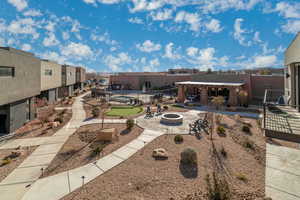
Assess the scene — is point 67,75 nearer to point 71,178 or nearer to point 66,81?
point 66,81

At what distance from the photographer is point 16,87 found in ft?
46.5

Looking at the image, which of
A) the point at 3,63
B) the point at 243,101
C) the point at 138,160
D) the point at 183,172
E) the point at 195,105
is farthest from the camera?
the point at 195,105

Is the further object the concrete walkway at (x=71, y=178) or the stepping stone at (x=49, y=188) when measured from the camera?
the concrete walkway at (x=71, y=178)

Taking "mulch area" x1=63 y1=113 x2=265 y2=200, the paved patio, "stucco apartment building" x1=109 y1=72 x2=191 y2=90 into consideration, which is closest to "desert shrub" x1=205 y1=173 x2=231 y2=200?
"mulch area" x1=63 y1=113 x2=265 y2=200

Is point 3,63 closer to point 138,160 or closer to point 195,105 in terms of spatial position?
point 138,160

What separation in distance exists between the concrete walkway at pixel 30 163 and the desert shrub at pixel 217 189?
7922mm

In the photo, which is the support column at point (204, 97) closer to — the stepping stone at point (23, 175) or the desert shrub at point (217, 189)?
the desert shrub at point (217, 189)

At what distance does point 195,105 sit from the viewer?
79.2 ft

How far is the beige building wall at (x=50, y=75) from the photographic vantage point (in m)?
24.2

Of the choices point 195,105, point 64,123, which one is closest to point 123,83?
point 195,105

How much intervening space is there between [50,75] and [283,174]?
107 ft

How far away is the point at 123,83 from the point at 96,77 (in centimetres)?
3770

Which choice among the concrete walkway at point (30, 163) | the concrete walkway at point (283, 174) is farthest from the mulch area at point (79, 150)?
the concrete walkway at point (283, 174)

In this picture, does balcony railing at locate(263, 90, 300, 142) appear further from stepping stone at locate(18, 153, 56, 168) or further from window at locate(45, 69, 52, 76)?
window at locate(45, 69, 52, 76)
